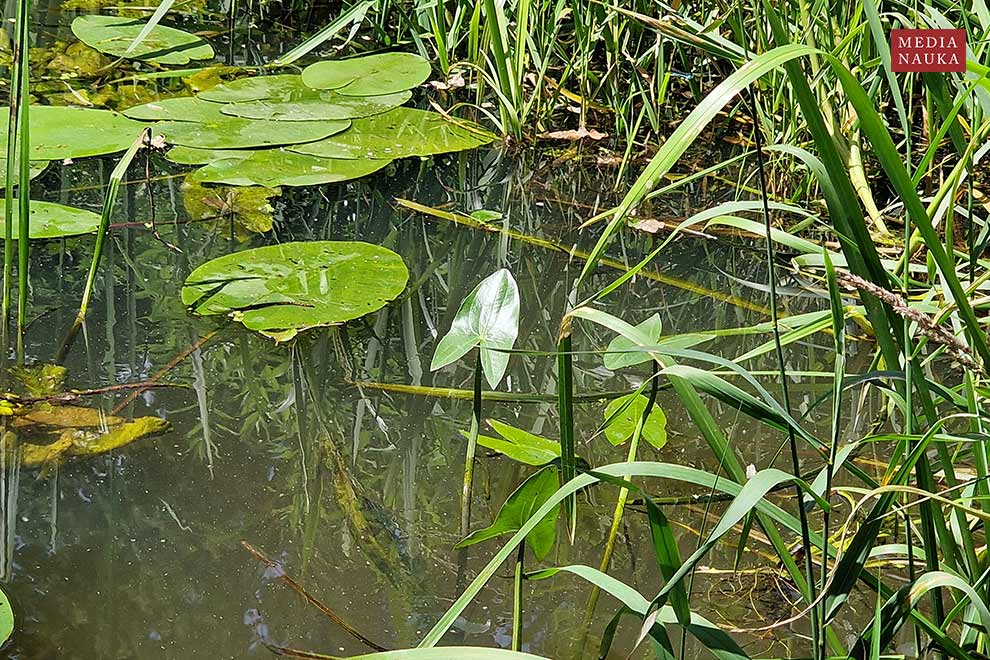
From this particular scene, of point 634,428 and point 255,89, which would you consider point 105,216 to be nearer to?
point 634,428

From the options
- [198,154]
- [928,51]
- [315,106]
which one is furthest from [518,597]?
[315,106]

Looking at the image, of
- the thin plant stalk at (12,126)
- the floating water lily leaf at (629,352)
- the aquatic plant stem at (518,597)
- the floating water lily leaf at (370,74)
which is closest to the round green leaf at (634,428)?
the floating water lily leaf at (629,352)

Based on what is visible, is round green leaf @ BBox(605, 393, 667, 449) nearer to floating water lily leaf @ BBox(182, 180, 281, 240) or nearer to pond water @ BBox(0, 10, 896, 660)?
pond water @ BBox(0, 10, 896, 660)

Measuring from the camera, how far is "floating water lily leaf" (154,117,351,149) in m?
1.88

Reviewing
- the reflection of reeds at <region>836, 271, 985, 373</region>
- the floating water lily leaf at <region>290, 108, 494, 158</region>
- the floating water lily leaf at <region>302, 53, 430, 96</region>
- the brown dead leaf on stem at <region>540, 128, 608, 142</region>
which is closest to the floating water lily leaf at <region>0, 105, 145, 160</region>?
the floating water lily leaf at <region>290, 108, 494, 158</region>

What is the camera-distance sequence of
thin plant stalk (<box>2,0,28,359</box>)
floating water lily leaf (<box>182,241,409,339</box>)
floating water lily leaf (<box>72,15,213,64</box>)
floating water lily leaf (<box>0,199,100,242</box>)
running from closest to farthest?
thin plant stalk (<box>2,0,28,359</box>) < floating water lily leaf (<box>182,241,409,339</box>) < floating water lily leaf (<box>0,199,100,242</box>) < floating water lily leaf (<box>72,15,213,64</box>)

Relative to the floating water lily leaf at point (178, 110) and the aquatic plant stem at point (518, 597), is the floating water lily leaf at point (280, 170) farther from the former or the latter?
the aquatic plant stem at point (518, 597)

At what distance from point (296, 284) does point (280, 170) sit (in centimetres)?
45

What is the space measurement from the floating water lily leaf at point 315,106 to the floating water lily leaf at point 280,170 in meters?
0.18

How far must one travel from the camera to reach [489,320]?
92cm

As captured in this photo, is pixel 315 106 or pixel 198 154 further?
pixel 315 106

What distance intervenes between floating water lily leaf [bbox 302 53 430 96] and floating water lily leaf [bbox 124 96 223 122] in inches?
9.8

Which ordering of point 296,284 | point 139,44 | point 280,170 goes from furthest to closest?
point 139,44 < point 280,170 < point 296,284

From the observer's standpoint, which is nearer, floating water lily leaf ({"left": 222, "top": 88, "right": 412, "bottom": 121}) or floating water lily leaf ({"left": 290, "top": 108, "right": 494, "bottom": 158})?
floating water lily leaf ({"left": 290, "top": 108, "right": 494, "bottom": 158})
